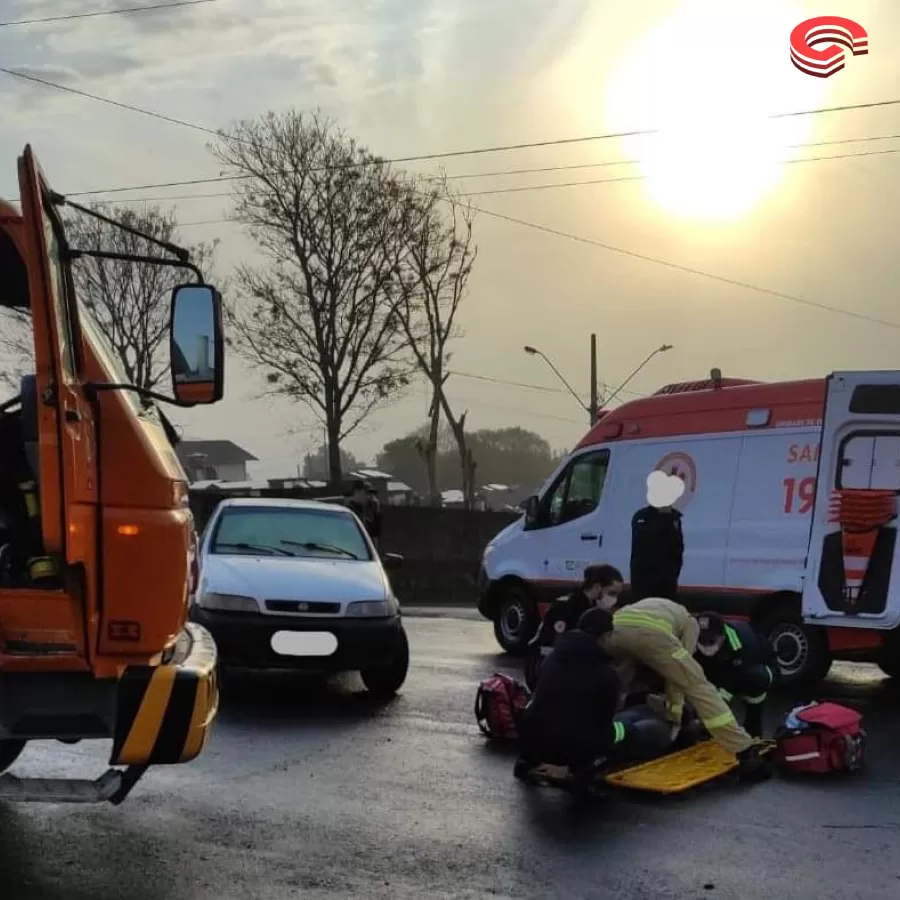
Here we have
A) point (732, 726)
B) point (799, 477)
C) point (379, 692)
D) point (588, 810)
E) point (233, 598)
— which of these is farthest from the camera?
point (799, 477)

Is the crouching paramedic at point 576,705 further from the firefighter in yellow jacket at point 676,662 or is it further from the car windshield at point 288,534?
the car windshield at point 288,534

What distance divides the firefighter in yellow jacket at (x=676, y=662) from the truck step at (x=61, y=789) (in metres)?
3.16

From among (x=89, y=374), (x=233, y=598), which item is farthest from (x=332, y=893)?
(x=233, y=598)

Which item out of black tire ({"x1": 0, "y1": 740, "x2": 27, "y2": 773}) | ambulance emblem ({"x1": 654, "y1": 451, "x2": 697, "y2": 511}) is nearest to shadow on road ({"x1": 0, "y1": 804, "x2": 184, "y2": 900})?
black tire ({"x1": 0, "y1": 740, "x2": 27, "y2": 773})

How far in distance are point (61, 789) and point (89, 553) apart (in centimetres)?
86

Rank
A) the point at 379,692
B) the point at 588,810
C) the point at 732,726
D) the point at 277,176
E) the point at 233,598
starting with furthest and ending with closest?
the point at 277,176
the point at 379,692
the point at 233,598
the point at 732,726
the point at 588,810

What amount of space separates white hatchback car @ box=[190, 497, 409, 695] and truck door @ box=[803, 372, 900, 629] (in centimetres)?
357

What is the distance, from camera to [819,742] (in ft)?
23.2

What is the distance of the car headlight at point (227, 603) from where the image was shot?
908 cm

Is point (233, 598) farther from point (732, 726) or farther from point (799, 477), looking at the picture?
point (799, 477)

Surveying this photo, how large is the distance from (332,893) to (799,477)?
6.95 metres

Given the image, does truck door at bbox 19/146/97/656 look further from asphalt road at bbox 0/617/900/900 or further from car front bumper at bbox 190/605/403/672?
car front bumper at bbox 190/605/403/672

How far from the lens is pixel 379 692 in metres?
9.94

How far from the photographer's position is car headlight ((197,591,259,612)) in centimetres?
908
